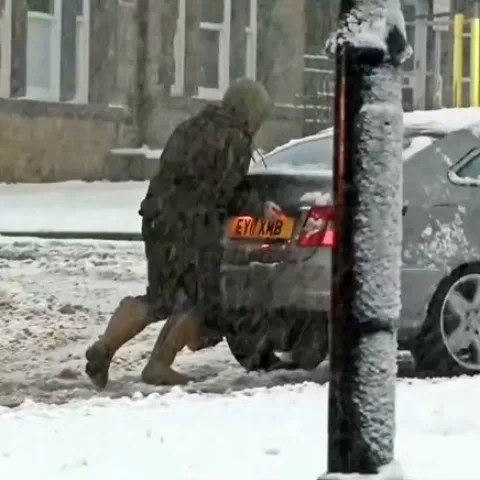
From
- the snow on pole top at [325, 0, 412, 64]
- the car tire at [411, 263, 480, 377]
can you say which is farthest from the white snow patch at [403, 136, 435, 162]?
the snow on pole top at [325, 0, 412, 64]

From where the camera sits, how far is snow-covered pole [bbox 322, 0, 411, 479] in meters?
4.64

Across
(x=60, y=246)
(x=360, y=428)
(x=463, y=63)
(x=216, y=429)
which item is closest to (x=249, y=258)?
(x=216, y=429)

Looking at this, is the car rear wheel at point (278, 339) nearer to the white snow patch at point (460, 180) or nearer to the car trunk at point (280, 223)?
the car trunk at point (280, 223)

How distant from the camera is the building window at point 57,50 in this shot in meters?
23.6

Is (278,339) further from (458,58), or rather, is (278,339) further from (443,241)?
(458,58)

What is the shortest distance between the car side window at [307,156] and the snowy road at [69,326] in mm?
1294

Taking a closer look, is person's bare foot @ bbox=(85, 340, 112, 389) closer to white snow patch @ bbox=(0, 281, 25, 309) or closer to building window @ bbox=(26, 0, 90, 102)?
white snow patch @ bbox=(0, 281, 25, 309)

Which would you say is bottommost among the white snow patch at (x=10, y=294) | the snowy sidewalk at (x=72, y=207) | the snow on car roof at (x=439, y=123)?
the white snow patch at (x=10, y=294)

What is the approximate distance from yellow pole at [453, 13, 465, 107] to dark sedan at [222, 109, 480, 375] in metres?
22.0

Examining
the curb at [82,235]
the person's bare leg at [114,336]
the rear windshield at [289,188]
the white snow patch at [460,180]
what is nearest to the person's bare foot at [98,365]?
the person's bare leg at [114,336]

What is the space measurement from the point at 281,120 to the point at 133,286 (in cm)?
1384

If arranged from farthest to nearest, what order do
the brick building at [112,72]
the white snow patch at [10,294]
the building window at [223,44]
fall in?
the building window at [223,44], the brick building at [112,72], the white snow patch at [10,294]

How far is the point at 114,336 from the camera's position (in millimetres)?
8992

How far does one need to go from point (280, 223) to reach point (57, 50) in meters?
15.9
